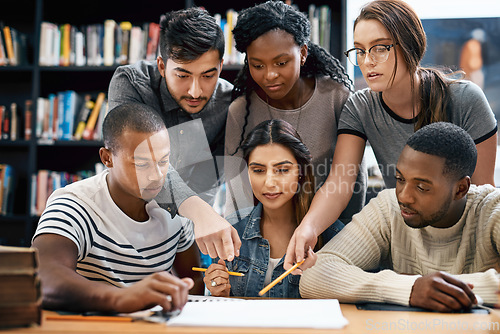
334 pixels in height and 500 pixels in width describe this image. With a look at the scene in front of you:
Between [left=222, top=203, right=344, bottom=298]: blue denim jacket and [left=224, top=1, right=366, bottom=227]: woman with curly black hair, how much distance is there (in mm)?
146

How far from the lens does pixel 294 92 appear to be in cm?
174

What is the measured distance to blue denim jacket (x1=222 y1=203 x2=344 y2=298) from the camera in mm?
1504

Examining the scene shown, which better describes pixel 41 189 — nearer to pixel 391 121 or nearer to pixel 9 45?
pixel 9 45

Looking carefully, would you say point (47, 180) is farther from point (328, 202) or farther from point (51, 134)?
point (328, 202)

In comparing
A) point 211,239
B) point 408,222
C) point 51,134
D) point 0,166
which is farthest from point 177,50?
point 0,166

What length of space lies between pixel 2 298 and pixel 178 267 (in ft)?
2.43

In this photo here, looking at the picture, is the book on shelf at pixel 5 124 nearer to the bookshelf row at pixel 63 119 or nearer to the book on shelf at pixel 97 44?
the bookshelf row at pixel 63 119

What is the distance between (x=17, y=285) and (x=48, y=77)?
7.88 feet

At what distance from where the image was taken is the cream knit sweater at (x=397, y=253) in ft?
3.64

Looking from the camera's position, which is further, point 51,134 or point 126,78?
point 51,134

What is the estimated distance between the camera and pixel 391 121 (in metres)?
1.58

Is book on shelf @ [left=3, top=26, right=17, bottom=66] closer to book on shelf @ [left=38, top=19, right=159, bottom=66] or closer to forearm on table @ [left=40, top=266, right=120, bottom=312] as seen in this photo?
book on shelf @ [left=38, top=19, right=159, bottom=66]

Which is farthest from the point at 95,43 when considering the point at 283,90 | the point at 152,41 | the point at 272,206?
the point at 272,206

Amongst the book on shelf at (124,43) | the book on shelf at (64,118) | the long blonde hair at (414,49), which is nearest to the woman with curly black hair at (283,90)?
the long blonde hair at (414,49)
